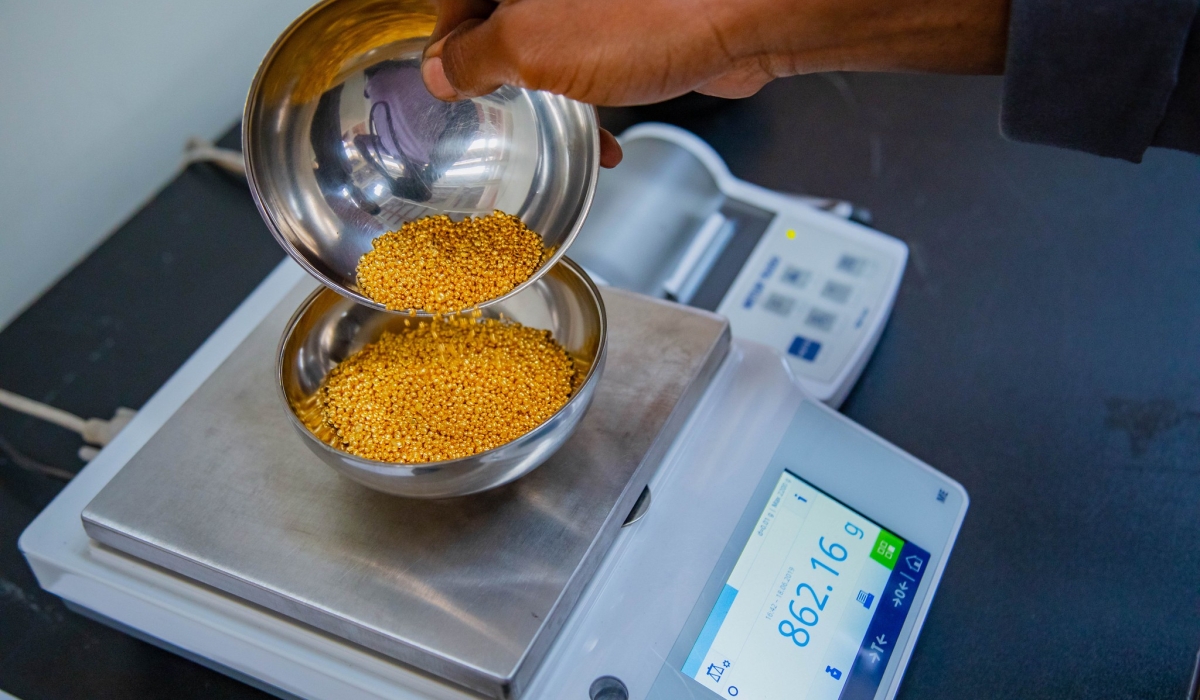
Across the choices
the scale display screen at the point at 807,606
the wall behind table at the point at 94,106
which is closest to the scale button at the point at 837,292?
the scale display screen at the point at 807,606

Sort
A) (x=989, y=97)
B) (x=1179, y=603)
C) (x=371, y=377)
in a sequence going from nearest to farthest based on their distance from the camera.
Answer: (x=371, y=377), (x=1179, y=603), (x=989, y=97)

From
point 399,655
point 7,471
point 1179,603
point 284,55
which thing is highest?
point 1179,603

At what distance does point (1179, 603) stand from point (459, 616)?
2.35ft

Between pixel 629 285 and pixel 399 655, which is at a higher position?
pixel 629 285

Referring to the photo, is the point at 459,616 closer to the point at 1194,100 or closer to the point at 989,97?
the point at 1194,100

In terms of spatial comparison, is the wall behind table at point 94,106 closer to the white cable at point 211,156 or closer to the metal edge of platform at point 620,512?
the white cable at point 211,156

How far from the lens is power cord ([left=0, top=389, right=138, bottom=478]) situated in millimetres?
961

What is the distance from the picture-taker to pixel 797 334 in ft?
3.46

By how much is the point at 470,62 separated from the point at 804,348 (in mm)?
536

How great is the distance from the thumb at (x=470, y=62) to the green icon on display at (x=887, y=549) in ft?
1.65

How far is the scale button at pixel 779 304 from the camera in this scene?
1077mm

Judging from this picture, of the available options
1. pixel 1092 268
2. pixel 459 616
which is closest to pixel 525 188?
pixel 459 616

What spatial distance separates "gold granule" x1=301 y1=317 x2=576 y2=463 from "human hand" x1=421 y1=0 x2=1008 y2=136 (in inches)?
8.6

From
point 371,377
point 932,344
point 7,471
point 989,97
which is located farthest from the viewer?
point 989,97
